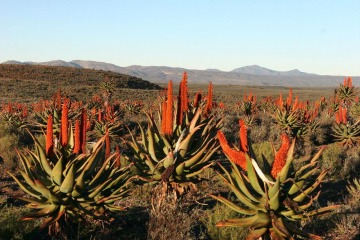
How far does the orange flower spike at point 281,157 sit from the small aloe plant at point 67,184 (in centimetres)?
218

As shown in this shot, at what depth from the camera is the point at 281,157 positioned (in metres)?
4.20

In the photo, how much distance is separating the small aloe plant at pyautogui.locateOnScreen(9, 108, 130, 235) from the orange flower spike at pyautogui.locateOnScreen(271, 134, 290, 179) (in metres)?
2.18

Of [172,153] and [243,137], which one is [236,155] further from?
[172,153]

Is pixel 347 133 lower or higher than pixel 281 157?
lower

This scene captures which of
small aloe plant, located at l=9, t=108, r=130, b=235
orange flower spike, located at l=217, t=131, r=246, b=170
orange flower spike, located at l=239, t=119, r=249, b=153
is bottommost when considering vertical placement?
small aloe plant, located at l=9, t=108, r=130, b=235

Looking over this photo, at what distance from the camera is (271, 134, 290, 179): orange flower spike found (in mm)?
4039

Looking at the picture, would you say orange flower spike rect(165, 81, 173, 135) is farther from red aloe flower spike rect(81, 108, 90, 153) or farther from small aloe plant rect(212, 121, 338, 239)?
small aloe plant rect(212, 121, 338, 239)

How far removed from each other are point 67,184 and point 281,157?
2696mm

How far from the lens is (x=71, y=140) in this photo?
5.68 m

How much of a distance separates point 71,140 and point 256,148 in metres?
7.90

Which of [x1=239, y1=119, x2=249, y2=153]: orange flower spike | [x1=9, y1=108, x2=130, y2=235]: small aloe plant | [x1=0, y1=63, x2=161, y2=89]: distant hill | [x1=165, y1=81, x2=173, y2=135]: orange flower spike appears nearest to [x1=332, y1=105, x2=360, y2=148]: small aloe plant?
[x1=165, y1=81, x2=173, y2=135]: orange flower spike

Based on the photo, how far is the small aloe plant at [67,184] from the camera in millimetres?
4710

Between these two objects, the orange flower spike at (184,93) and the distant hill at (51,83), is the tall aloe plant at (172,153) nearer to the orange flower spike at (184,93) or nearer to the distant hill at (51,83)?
the orange flower spike at (184,93)

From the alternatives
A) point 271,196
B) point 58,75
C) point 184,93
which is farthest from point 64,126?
point 58,75
